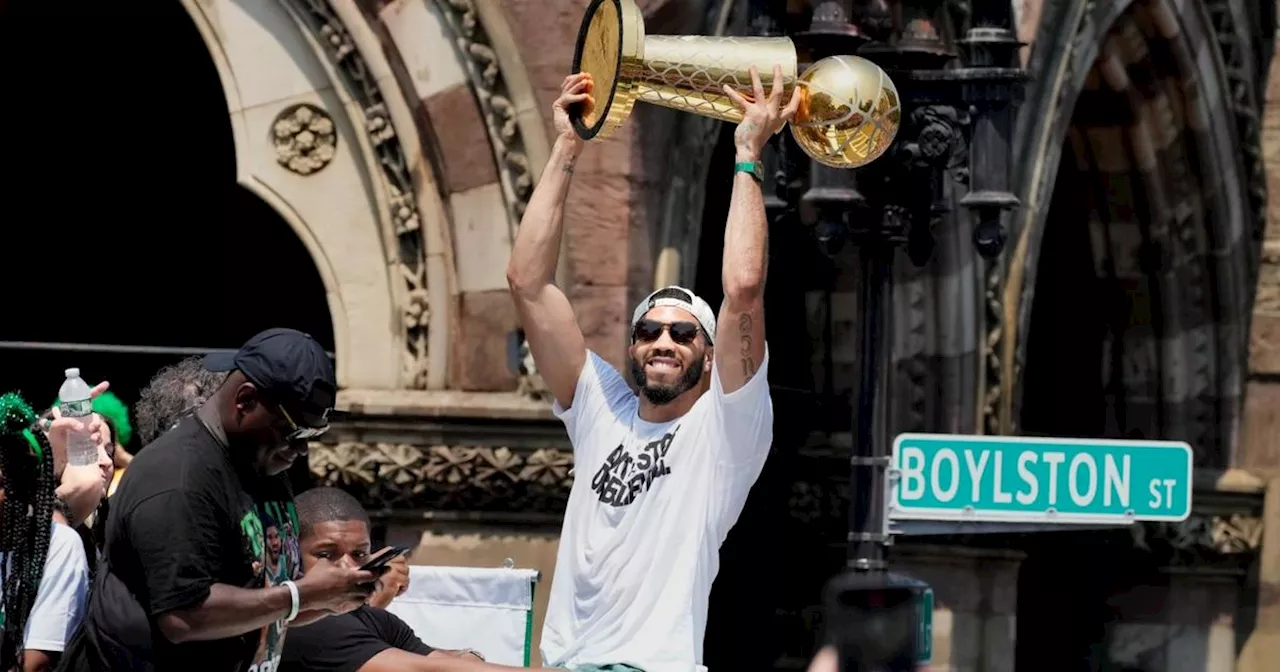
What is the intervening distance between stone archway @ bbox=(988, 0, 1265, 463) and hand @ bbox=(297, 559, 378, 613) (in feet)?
27.7

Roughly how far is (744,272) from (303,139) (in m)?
4.33

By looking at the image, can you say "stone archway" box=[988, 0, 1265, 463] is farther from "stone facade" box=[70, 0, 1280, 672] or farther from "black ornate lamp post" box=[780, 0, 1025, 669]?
"black ornate lamp post" box=[780, 0, 1025, 669]

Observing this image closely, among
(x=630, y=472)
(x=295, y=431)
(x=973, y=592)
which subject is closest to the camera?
(x=295, y=431)

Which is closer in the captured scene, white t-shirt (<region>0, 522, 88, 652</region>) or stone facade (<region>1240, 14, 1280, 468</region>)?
white t-shirt (<region>0, 522, 88, 652</region>)

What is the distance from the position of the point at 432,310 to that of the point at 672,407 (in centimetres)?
388

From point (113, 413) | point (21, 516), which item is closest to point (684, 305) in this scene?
point (21, 516)

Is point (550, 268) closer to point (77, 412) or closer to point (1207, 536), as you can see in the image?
point (77, 412)

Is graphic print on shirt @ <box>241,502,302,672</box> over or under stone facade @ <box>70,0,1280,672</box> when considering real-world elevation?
under

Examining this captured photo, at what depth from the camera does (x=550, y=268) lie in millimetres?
7699

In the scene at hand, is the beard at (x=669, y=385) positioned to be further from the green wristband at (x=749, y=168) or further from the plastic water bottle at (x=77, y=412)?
Answer: the plastic water bottle at (x=77, y=412)

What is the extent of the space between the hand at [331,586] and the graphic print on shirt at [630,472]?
93 cm

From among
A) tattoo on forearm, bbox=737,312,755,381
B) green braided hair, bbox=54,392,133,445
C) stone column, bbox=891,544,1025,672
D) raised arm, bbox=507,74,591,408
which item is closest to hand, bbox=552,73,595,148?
raised arm, bbox=507,74,591,408

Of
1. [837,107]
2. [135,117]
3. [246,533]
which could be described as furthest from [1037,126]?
[246,533]

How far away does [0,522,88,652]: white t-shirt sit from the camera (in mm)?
7441
